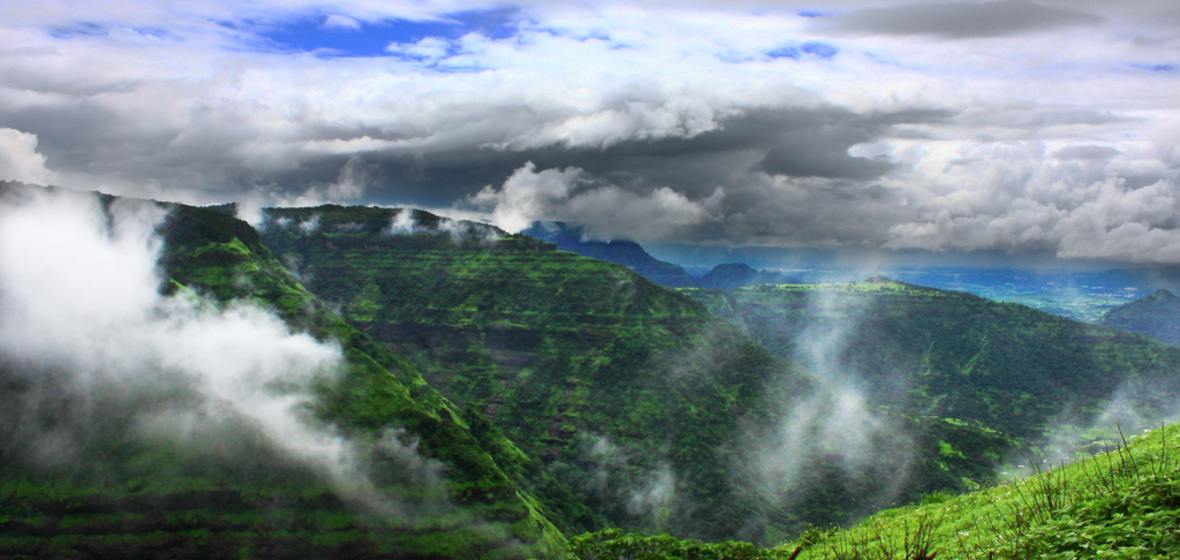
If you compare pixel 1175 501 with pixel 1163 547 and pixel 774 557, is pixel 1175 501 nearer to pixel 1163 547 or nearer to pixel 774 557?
pixel 1163 547

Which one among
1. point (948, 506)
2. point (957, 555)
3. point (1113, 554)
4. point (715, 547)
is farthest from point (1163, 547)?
point (715, 547)

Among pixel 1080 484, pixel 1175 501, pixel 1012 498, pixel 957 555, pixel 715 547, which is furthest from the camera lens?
pixel 715 547

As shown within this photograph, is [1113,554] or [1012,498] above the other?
[1113,554]

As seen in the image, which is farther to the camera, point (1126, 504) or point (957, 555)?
point (957, 555)

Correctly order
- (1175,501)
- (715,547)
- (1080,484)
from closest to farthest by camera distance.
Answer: (1175,501) < (1080,484) < (715,547)

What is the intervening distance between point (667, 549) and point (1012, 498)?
2356 cm

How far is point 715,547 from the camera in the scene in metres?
45.6

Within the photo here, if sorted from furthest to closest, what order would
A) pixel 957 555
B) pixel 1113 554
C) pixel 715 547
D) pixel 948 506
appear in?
pixel 715 547
pixel 948 506
pixel 957 555
pixel 1113 554

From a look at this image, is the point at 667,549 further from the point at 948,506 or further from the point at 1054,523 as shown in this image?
the point at 1054,523

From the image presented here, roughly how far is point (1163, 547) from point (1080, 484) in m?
16.2

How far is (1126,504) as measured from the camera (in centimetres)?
2100

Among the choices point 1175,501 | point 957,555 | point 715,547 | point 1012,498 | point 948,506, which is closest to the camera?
point 1175,501

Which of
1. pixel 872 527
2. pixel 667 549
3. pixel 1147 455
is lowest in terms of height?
pixel 667 549

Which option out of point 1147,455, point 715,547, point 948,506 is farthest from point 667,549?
point 1147,455
